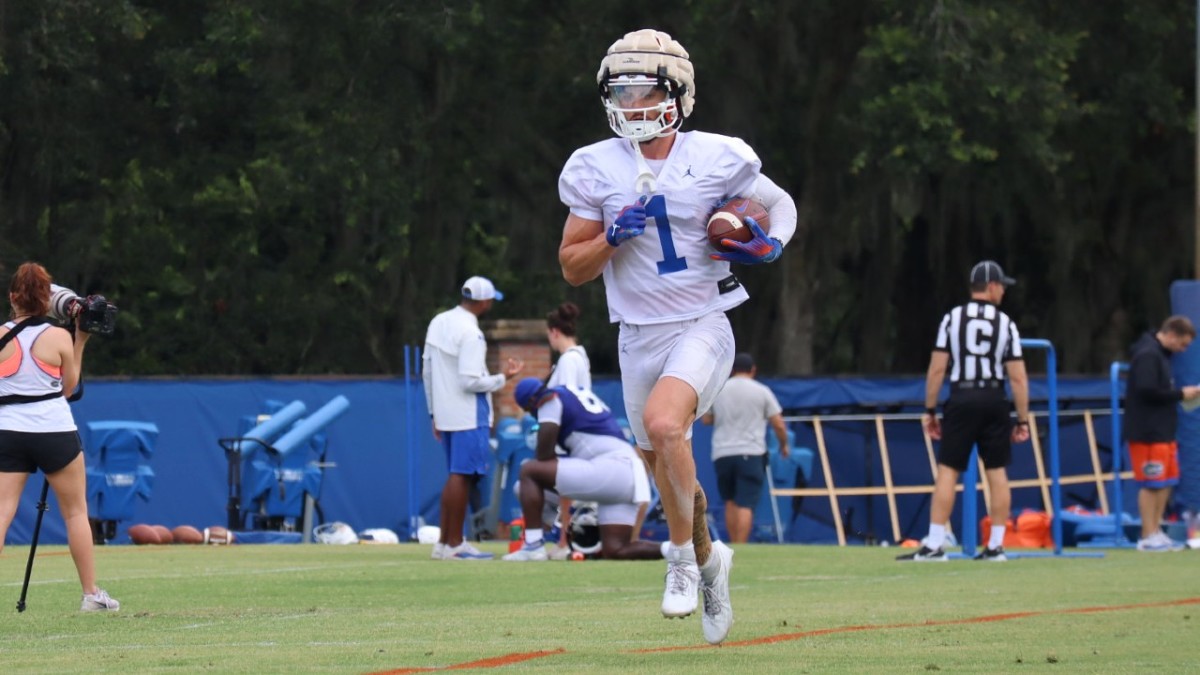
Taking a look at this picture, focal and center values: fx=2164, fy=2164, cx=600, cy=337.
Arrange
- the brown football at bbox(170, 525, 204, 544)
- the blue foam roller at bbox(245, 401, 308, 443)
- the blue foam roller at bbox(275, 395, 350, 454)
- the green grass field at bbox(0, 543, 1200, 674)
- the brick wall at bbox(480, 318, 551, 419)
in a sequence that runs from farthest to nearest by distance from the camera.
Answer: the brick wall at bbox(480, 318, 551, 419)
the blue foam roller at bbox(245, 401, 308, 443)
the blue foam roller at bbox(275, 395, 350, 454)
the brown football at bbox(170, 525, 204, 544)
the green grass field at bbox(0, 543, 1200, 674)

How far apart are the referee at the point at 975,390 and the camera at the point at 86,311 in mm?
7343

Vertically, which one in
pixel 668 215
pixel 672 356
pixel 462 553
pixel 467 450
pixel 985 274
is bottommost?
pixel 462 553

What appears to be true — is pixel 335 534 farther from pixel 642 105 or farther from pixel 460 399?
pixel 642 105

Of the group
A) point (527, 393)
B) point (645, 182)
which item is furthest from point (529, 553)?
point (645, 182)

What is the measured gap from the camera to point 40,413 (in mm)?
9984

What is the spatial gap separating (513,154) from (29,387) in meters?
21.0

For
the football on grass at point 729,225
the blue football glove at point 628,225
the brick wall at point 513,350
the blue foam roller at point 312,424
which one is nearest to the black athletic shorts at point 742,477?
the blue foam roller at point 312,424

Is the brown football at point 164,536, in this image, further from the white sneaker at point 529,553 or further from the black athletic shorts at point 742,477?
the black athletic shorts at point 742,477

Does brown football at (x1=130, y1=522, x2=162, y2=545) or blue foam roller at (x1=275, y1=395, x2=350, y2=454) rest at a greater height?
blue foam roller at (x1=275, y1=395, x2=350, y2=454)

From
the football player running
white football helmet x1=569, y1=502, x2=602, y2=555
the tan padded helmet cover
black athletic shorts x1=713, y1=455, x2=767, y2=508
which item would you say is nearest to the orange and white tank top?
the football player running

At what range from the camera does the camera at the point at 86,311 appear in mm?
10094

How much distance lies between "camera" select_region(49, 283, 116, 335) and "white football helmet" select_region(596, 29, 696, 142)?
3.06 meters

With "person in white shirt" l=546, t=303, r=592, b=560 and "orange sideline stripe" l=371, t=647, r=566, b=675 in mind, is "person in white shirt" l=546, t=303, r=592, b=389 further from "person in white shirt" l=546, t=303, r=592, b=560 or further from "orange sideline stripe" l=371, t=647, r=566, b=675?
"orange sideline stripe" l=371, t=647, r=566, b=675

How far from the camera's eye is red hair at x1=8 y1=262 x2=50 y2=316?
396 inches
